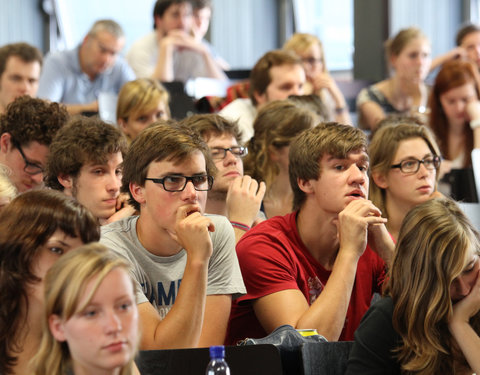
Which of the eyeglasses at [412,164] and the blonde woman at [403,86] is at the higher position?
the blonde woman at [403,86]

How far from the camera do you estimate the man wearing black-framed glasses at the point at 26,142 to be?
3.30 m

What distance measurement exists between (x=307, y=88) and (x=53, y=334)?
161 inches

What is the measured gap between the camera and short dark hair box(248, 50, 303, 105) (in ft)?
15.5

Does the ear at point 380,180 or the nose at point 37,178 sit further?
the ear at point 380,180

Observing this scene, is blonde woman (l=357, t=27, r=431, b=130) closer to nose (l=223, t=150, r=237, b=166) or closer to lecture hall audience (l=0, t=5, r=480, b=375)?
lecture hall audience (l=0, t=5, r=480, b=375)

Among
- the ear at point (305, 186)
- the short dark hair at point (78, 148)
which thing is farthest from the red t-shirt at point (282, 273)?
the short dark hair at point (78, 148)

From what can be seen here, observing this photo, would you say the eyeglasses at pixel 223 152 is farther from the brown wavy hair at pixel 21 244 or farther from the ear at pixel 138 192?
the brown wavy hair at pixel 21 244

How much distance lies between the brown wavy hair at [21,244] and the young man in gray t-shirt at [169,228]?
42cm

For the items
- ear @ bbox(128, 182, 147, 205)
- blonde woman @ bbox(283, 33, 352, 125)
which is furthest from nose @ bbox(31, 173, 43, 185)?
blonde woman @ bbox(283, 33, 352, 125)

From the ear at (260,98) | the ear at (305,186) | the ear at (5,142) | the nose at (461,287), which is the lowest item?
Result: the nose at (461,287)

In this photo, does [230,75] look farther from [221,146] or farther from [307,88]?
[221,146]

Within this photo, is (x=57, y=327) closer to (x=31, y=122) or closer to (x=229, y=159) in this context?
(x=229, y=159)

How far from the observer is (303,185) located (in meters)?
2.98

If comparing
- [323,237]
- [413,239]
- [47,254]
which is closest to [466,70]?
[323,237]
